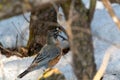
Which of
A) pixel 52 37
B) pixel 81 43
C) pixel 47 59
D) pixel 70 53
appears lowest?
pixel 70 53

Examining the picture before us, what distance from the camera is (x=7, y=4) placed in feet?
8.38

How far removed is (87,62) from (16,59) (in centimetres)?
342

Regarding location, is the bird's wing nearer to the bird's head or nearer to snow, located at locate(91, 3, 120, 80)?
the bird's head

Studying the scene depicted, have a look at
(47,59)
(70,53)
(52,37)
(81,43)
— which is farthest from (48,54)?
(81,43)

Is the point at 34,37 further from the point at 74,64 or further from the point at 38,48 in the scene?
the point at 74,64

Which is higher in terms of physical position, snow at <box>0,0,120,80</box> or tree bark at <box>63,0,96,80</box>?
tree bark at <box>63,0,96,80</box>

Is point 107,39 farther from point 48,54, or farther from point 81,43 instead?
point 81,43

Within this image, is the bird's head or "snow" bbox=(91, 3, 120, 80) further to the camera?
the bird's head

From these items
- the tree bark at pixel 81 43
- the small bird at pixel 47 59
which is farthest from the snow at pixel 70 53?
the tree bark at pixel 81 43

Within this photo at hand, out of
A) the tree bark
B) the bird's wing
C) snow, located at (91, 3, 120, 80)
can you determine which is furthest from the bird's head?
the tree bark

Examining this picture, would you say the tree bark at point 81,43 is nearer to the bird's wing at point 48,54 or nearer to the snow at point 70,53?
the snow at point 70,53

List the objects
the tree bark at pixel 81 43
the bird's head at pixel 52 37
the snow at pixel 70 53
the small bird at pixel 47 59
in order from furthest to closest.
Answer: the bird's head at pixel 52 37
the snow at pixel 70 53
the small bird at pixel 47 59
the tree bark at pixel 81 43

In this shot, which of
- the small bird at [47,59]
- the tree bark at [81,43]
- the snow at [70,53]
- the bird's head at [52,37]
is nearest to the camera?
the tree bark at [81,43]

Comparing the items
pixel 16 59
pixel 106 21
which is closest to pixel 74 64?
pixel 16 59
